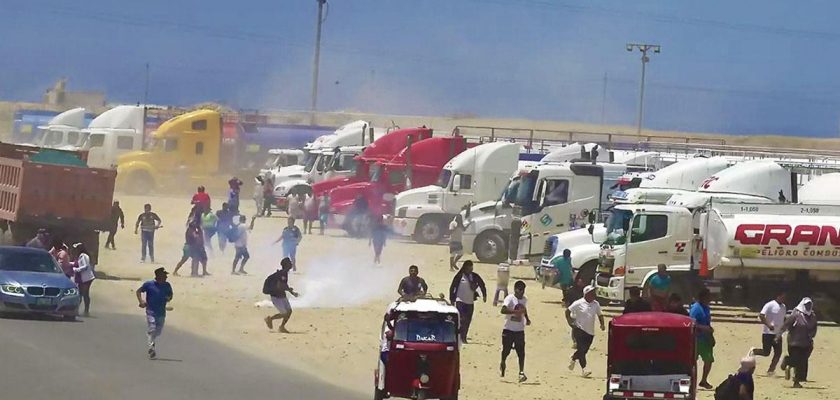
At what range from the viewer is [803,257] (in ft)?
107

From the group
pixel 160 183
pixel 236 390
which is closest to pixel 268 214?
pixel 160 183

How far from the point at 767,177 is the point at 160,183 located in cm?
3336

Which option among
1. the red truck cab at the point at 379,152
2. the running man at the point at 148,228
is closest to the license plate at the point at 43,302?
the running man at the point at 148,228

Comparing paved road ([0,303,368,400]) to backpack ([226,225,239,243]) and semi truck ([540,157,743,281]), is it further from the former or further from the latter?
semi truck ([540,157,743,281])

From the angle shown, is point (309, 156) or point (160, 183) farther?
point (160, 183)

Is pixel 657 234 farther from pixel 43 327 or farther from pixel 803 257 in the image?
pixel 43 327

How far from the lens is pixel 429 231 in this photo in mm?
49250

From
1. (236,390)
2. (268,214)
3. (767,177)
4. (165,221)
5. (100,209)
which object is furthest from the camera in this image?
(268,214)

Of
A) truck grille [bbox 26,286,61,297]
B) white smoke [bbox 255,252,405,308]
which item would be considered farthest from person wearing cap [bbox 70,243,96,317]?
white smoke [bbox 255,252,405,308]

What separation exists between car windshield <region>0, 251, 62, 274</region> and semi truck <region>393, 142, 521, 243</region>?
2150 centimetres

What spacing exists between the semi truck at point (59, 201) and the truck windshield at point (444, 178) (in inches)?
631

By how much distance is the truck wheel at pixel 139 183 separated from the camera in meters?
65.3

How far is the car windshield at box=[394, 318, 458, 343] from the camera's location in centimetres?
1781

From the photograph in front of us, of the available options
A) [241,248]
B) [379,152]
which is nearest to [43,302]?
[241,248]
